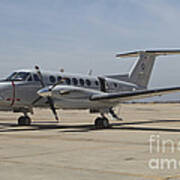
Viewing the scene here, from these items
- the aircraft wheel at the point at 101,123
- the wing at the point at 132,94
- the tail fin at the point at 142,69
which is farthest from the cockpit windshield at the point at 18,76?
the tail fin at the point at 142,69

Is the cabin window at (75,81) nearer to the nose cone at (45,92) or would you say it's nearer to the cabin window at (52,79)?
the cabin window at (52,79)

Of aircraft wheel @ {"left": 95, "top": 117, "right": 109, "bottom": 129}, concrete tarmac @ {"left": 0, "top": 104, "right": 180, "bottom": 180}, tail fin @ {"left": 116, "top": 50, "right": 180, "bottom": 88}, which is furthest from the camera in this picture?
tail fin @ {"left": 116, "top": 50, "right": 180, "bottom": 88}

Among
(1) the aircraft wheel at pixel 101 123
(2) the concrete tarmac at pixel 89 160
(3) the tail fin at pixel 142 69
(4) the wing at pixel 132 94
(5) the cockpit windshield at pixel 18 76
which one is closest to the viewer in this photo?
(2) the concrete tarmac at pixel 89 160

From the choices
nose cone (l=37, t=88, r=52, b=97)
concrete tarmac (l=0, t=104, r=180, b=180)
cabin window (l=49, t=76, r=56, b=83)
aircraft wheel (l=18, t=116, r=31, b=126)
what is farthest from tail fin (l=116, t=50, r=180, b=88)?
concrete tarmac (l=0, t=104, r=180, b=180)

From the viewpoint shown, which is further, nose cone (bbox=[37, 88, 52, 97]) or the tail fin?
the tail fin

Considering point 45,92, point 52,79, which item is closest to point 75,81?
point 52,79

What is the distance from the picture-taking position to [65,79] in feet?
72.1

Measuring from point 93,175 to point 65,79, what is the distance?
14.3 m

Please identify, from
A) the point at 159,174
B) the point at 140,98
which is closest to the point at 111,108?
the point at 140,98

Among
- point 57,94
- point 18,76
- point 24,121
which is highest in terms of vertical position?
point 18,76

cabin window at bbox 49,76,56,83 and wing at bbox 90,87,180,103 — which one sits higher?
cabin window at bbox 49,76,56,83

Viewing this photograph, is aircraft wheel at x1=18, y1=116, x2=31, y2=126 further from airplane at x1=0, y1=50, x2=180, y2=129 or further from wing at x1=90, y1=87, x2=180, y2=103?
wing at x1=90, y1=87, x2=180, y2=103

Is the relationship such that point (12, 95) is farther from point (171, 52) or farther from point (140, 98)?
point (171, 52)

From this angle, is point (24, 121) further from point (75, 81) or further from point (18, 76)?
point (75, 81)
